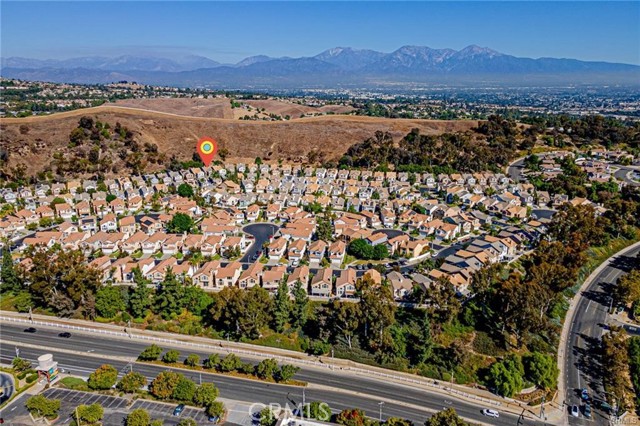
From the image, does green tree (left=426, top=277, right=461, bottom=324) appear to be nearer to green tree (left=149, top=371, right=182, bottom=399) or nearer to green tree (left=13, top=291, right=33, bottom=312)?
green tree (left=149, top=371, right=182, bottom=399)

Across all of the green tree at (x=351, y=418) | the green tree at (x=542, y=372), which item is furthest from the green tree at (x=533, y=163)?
the green tree at (x=351, y=418)

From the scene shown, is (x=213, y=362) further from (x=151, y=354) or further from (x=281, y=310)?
(x=281, y=310)

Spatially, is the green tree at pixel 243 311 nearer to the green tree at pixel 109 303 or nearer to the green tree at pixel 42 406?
the green tree at pixel 109 303

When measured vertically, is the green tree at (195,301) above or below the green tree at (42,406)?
above

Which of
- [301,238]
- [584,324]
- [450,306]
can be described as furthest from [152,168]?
[584,324]

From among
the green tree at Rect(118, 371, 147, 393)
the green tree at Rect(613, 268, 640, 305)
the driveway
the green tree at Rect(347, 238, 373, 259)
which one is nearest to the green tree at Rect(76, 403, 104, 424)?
the green tree at Rect(118, 371, 147, 393)

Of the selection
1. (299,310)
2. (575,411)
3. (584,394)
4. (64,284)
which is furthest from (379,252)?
(64,284)

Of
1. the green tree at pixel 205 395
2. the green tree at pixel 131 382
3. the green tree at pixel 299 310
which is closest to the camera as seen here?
the green tree at pixel 205 395
